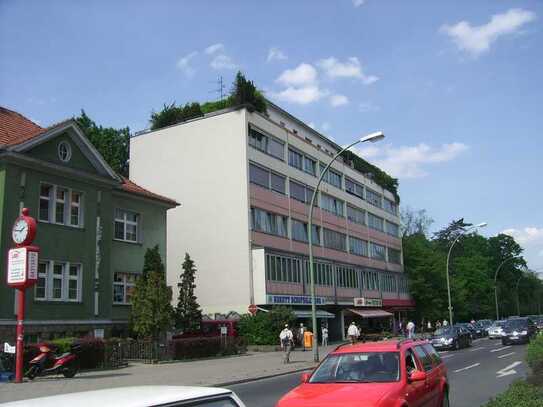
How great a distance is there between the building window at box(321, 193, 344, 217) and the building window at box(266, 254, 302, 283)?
9.48m

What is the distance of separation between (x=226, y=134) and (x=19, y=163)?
21049 millimetres

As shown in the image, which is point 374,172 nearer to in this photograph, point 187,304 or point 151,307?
point 187,304

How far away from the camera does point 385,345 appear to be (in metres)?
8.54

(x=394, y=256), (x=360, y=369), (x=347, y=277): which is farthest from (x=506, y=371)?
(x=394, y=256)

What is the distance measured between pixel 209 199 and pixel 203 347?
1670cm

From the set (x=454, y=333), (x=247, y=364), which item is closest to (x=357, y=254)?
(x=454, y=333)

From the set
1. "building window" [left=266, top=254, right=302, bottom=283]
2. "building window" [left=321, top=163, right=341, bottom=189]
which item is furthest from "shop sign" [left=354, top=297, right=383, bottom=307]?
"building window" [left=321, top=163, right=341, bottom=189]

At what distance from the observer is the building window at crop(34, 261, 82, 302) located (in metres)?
25.0

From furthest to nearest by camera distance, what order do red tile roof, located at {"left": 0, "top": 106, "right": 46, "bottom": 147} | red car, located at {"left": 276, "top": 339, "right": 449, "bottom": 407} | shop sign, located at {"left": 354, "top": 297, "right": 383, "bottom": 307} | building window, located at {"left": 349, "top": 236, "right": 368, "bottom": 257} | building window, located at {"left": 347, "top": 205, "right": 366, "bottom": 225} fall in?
building window, located at {"left": 347, "top": 205, "right": 366, "bottom": 225}
building window, located at {"left": 349, "top": 236, "right": 368, "bottom": 257}
shop sign, located at {"left": 354, "top": 297, "right": 383, "bottom": 307}
red tile roof, located at {"left": 0, "top": 106, "right": 46, "bottom": 147}
red car, located at {"left": 276, "top": 339, "right": 449, "bottom": 407}

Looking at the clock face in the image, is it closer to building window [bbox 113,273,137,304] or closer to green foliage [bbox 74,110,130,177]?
building window [bbox 113,273,137,304]

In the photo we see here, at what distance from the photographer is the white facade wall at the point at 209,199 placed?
137 feet

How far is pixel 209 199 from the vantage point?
43625mm

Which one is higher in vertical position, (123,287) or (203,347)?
(123,287)

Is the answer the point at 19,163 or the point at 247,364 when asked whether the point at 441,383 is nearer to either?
the point at 247,364
